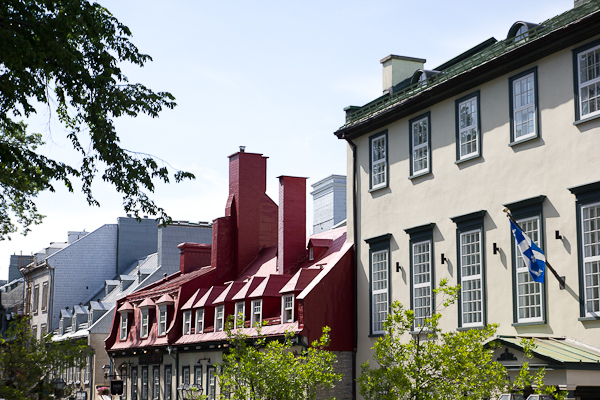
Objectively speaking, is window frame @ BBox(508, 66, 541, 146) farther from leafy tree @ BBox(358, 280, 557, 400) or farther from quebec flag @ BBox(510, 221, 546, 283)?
leafy tree @ BBox(358, 280, 557, 400)

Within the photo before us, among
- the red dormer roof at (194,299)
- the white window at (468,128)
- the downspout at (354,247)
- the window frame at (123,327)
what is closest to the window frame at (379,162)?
the downspout at (354,247)

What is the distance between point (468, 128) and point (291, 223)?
11.8m

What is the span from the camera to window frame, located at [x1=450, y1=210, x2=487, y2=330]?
19.6m

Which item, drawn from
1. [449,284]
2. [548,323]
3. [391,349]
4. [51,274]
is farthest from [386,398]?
[51,274]

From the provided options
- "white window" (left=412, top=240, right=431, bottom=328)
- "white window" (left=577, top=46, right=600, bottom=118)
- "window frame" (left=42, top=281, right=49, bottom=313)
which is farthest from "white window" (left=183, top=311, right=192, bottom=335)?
"window frame" (left=42, top=281, right=49, bottom=313)

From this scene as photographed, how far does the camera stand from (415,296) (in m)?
22.4

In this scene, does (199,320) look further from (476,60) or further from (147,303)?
(476,60)

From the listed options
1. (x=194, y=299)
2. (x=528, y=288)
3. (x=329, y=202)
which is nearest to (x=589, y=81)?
(x=528, y=288)

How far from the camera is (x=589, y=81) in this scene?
679 inches

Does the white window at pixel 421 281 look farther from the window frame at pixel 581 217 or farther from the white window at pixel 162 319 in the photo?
the white window at pixel 162 319

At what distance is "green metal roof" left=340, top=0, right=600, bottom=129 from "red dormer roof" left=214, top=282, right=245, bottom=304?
8.16 metres

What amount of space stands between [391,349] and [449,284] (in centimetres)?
635

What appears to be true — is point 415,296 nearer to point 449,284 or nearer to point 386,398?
point 449,284

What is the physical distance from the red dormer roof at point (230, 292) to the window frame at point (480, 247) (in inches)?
460
